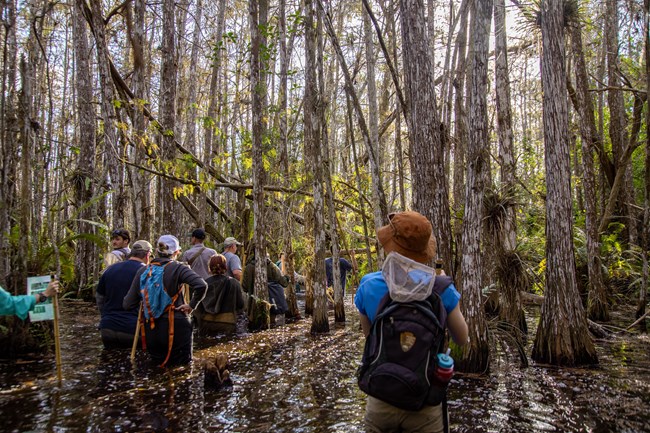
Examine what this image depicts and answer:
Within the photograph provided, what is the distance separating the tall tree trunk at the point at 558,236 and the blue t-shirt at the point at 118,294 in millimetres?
5681

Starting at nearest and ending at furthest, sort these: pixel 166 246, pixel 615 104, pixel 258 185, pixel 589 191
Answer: pixel 166 246 → pixel 258 185 → pixel 589 191 → pixel 615 104

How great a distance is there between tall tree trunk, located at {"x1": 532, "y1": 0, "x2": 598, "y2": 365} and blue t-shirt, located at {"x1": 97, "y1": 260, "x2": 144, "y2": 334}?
18.6 ft

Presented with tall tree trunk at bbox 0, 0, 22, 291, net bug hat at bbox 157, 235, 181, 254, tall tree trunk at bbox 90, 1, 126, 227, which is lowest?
net bug hat at bbox 157, 235, 181, 254

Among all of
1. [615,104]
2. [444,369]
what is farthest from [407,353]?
[615,104]

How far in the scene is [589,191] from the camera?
1249 centimetres

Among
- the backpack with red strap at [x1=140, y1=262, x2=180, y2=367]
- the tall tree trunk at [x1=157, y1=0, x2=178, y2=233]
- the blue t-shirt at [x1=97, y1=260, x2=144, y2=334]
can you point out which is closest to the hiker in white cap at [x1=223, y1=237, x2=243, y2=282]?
the tall tree trunk at [x1=157, y1=0, x2=178, y2=233]

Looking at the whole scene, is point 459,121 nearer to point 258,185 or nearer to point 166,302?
point 258,185

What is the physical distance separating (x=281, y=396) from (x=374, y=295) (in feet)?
11.4

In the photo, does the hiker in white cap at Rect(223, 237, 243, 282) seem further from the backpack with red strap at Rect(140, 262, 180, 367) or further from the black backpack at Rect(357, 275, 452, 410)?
the black backpack at Rect(357, 275, 452, 410)

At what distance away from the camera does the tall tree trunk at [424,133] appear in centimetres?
680

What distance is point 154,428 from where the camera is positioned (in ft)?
15.6

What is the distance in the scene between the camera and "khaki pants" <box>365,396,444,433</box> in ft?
9.16

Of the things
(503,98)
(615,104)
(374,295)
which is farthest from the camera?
(615,104)

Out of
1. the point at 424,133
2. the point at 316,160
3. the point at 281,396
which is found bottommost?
the point at 281,396
